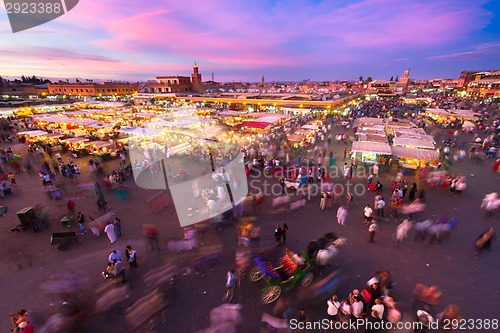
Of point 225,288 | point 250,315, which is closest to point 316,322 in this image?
point 250,315

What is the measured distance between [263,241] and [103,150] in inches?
642

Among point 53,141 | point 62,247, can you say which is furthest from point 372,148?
point 53,141

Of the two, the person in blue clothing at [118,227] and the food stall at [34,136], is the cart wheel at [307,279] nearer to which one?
the person in blue clothing at [118,227]

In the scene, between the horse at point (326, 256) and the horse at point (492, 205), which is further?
the horse at point (492, 205)

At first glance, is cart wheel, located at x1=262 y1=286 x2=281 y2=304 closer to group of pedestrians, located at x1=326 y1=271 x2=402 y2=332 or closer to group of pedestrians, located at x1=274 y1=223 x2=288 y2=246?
group of pedestrians, located at x1=326 y1=271 x2=402 y2=332

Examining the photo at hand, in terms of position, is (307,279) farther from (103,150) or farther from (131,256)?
(103,150)

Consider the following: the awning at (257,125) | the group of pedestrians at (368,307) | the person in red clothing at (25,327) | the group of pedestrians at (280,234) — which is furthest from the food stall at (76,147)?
the group of pedestrians at (368,307)

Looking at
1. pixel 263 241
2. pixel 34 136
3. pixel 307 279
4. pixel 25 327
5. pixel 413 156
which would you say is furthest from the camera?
pixel 34 136

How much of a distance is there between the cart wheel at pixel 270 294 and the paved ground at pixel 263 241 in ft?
0.61

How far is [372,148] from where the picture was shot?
1512cm

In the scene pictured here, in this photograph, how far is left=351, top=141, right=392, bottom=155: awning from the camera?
14.6 meters

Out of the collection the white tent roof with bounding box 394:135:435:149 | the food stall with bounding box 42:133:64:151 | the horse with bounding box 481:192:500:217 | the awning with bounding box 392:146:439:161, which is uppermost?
the white tent roof with bounding box 394:135:435:149

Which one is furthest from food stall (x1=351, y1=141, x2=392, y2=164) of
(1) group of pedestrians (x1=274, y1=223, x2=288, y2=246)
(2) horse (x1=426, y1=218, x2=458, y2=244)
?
(1) group of pedestrians (x1=274, y1=223, x2=288, y2=246)

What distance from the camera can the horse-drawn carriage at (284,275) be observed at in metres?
5.71
